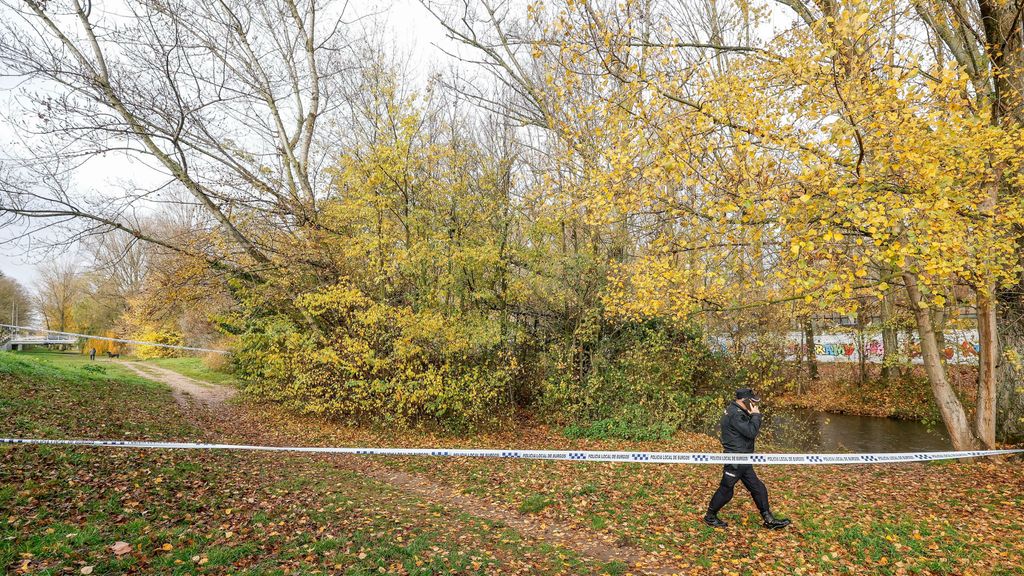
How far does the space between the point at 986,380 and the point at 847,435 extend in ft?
24.8

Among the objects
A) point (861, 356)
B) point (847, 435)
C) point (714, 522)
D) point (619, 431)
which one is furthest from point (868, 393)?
point (714, 522)

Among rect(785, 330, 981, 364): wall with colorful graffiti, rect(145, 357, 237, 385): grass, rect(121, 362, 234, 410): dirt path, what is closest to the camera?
rect(785, 330, 981, 364): wall with colorful graffiti

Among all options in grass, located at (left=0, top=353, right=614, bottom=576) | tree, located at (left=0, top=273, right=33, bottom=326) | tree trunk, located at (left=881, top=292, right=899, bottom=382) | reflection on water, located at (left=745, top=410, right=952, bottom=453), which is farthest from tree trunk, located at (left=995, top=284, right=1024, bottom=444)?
tree, located at (left=0, top=273, right=33, bottom=326)

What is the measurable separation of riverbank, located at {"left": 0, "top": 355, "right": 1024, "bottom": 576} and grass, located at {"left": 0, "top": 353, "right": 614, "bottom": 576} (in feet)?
0.08

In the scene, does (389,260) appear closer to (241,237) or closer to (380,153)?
(380,153)

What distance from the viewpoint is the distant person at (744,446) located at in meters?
5.40

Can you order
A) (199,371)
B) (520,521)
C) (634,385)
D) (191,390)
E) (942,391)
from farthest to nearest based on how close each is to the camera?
(199,371) < (191,390) < (634,385) < (942,391) < (520,521)

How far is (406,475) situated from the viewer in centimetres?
860

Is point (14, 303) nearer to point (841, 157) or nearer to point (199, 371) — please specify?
point (199, 371)

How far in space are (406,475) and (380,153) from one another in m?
7.07

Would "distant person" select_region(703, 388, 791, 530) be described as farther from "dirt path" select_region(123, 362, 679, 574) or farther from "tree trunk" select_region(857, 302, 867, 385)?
"tree trunk" select_region(857, 302, 867, 385)

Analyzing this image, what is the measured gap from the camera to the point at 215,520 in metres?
5.30

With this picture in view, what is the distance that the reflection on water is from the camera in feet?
41.7

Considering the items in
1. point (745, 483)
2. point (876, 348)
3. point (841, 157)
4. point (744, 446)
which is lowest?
point (745, 483)
